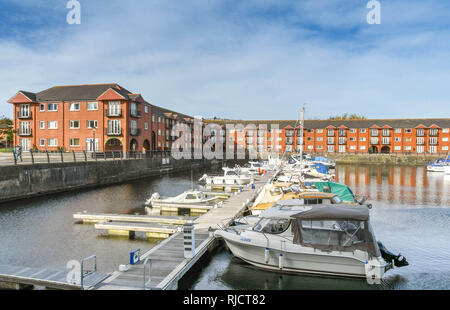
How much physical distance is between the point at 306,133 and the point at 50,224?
347 ft

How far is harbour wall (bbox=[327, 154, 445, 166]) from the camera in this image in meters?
98.7

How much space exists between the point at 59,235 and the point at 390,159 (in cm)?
10065

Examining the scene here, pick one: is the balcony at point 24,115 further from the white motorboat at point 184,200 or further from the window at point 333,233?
the window at point 333,233

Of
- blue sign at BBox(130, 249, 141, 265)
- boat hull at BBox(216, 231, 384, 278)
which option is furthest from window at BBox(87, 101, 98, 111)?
blue sign at BBox(130, 249, 141, 265)

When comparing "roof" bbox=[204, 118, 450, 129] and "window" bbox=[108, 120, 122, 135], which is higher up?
"roof" bbox=[204, 118, 450, 129]

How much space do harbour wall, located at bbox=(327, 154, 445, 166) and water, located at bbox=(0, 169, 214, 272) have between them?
282ft

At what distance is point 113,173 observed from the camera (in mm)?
47250

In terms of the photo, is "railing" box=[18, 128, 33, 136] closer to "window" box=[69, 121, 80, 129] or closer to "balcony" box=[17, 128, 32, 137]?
"balcony" box=[17, 128, 32, 137]

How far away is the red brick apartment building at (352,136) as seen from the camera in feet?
A: 355

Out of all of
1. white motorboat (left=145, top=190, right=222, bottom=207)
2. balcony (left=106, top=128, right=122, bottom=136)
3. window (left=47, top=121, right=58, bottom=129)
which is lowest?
white motorboat (left=145, top=190, right=222, bottom=207)

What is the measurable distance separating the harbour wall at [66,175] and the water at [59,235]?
163 centimetres

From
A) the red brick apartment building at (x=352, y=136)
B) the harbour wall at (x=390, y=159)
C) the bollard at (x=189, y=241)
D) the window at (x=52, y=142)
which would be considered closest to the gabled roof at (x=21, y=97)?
the window at (x=52, y=142)
